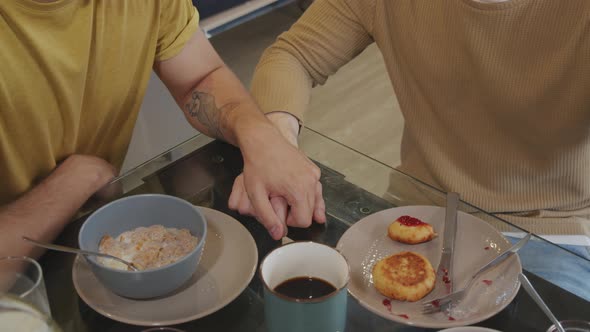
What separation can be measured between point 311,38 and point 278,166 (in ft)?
1.49

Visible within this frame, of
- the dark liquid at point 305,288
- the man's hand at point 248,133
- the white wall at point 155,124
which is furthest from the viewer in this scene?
the white wall at point 155,124

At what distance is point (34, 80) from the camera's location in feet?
3.97

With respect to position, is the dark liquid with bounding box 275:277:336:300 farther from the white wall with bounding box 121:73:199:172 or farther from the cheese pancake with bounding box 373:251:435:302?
the white wall with bounding box 121:73:199:172

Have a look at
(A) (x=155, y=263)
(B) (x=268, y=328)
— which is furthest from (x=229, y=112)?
(B) (x=268, y=328)

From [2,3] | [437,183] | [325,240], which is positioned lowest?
[437,183]

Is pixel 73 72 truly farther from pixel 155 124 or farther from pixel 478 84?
pixel 155 124

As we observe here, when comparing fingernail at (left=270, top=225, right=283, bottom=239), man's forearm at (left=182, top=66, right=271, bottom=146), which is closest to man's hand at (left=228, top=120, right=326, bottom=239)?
fingernail at (left=270, top=225, right=283, bottom=239)

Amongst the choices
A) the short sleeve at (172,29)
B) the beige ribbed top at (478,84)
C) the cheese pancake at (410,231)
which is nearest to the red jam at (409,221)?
the cheese pancake at (410,231)

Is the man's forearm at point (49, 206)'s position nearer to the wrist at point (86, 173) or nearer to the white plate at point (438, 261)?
the wrist at point (86, 173)

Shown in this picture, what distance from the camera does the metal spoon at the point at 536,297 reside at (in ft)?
2.85

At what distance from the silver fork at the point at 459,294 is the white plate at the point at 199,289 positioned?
0.26 metres

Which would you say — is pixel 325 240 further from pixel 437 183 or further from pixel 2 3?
pixel 2 3

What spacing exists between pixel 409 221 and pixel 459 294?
156mm

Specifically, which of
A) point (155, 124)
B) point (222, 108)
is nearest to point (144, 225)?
point (222, 108)
